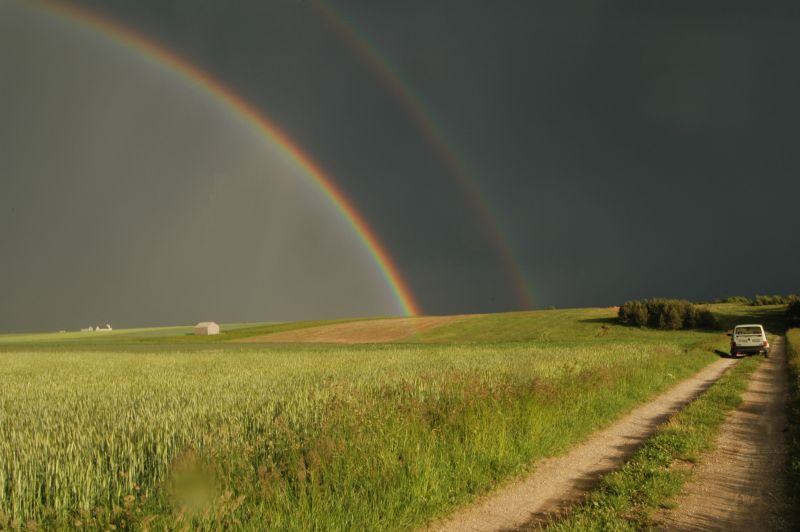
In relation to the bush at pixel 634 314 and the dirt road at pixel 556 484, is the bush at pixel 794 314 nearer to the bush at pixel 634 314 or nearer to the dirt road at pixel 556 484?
the bush at pixel 634 314

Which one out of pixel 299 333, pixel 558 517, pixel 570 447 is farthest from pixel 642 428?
pixel 299 333

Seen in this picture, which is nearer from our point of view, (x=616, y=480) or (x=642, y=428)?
(x=616, y=480)

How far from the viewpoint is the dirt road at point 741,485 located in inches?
236

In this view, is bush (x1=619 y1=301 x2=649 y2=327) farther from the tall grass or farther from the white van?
the tall grass

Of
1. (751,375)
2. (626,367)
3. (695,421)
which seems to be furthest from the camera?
(751,375)

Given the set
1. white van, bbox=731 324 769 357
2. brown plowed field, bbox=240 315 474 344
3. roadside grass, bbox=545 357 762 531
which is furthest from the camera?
brown plowed field, bbox=240 315 474 344

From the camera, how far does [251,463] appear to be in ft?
21.7

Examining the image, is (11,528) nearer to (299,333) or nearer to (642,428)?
(642,428)

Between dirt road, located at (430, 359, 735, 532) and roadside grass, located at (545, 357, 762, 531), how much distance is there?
1.12 ft

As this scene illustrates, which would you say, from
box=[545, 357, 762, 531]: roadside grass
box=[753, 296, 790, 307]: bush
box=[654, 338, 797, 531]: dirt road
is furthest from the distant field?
box=[753, 296, 790, 307]: bush

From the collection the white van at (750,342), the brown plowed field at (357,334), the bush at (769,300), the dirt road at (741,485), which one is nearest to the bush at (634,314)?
the brown plowed field at (357,334)

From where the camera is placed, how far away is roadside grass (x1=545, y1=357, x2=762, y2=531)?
19.6ft

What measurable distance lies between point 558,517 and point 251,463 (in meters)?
4.01

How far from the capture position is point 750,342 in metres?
31.0
